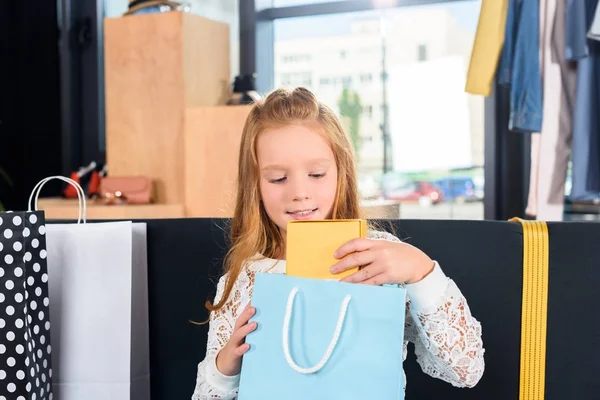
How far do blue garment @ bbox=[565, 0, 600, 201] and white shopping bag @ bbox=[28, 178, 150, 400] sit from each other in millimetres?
→ 1708

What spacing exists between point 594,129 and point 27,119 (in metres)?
3.19

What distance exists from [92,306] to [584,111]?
6.06 ft

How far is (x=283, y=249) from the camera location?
1.49 m

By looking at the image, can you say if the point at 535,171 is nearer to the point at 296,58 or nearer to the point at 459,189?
the point at 459,189

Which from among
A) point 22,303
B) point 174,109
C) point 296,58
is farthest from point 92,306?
point 296,58

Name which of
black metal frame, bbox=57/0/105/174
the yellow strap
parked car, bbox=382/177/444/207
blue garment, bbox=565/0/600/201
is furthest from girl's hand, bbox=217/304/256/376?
black metal frame, bbox=57/0/105/174

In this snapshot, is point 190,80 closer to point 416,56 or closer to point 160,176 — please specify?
point 160,176

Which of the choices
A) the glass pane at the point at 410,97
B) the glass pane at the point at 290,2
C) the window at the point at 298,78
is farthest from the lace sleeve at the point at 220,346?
the glass pane at the point at 290,2

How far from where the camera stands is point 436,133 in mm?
3859

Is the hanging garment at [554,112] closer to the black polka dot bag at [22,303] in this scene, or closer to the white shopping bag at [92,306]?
the white shopping bag at [92,306]

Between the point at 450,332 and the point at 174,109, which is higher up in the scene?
the point at 174,109

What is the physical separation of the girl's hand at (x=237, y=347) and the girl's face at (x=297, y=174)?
223 millimetres

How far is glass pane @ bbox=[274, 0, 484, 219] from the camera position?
378 centimetres

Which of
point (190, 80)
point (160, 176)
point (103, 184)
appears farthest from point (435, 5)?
point (103, 184)
